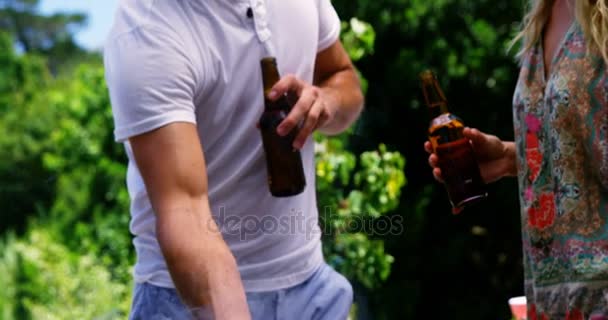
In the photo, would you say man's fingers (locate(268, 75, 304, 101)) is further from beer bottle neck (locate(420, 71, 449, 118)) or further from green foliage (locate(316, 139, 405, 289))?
green foliage (locate(316, 139, 405, 289))

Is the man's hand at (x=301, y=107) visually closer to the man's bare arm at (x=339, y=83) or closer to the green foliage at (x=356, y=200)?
the man's bare arm at (x=339, y=83)

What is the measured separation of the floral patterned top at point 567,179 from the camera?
1.54 meters

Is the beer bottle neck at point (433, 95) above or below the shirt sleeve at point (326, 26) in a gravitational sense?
below

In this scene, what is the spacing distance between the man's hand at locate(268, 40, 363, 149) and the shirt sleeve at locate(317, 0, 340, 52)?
0.03 m

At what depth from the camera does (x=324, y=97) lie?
1830mm

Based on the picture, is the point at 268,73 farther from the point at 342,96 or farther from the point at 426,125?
the point at 426,125

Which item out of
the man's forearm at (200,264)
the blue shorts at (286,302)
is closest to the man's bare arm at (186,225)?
the man's forearm at (200,264)

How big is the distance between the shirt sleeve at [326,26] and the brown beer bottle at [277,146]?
30cm

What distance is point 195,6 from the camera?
5.26ft

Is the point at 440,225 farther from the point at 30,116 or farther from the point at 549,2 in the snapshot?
the point at 30,116

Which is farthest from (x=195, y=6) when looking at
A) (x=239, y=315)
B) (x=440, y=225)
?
(x=440, y=225)

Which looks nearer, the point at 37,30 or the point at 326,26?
the point at 326,26

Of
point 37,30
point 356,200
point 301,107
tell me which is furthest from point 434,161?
point 37,30

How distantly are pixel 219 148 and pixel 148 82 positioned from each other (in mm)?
224
